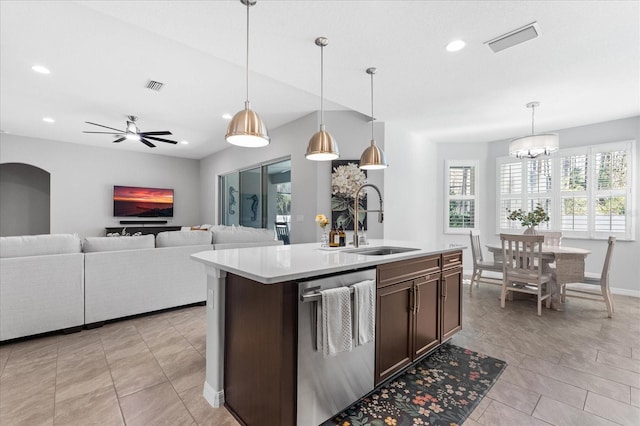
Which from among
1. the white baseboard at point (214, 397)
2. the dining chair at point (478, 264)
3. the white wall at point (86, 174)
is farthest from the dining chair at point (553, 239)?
the white wall at point (86, 174)

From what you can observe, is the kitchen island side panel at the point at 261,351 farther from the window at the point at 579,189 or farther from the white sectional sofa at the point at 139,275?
the window at the point at 579,189

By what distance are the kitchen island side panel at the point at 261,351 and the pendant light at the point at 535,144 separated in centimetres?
381

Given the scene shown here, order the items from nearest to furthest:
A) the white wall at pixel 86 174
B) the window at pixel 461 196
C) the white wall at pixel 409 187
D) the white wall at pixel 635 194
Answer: the white wall at pixel 635 194 < the white wall at pixel 409 187 < the window at pixel 461 196 < the white wall at pixel 86 174

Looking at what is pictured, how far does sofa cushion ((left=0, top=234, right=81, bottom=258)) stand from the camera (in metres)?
2.71

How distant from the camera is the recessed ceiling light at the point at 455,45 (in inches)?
99.3

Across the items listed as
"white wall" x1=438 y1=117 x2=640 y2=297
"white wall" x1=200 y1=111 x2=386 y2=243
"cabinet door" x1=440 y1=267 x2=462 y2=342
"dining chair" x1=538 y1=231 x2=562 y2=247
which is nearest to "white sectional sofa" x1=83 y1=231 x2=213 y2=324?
"white wall" x1=200 y1=111 x2=386 y2=243

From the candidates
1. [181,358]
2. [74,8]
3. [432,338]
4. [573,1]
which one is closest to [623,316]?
[432,338]

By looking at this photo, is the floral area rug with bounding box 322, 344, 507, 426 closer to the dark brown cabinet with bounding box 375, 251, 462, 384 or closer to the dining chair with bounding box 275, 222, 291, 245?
the dark brown cabinet with bounding box 375, 251, 462, 384

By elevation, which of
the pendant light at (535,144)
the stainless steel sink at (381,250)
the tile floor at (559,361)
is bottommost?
the tile floor at (559,361)

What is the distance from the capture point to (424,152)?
18.8ft

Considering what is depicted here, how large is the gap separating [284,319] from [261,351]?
0.27 metres

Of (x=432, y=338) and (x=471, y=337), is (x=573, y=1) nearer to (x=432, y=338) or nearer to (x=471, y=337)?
Result: (x=432, y=338)

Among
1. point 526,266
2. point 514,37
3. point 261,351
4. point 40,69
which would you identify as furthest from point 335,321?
point 40,69

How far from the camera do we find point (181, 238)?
145 inches
